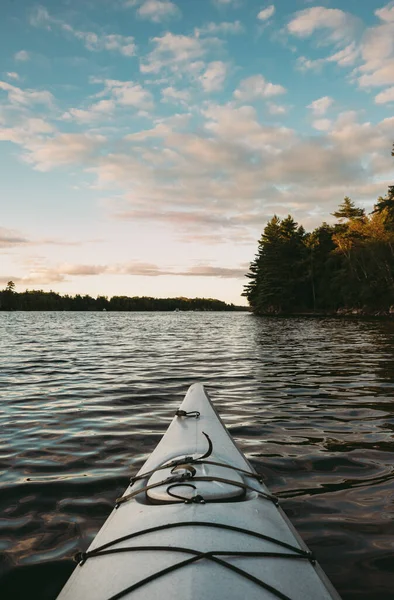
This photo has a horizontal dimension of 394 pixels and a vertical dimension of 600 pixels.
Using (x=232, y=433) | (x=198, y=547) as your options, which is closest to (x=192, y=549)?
(x=198, y=547)

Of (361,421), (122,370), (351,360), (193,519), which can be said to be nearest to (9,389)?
(122,370)

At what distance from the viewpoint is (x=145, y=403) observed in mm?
7688

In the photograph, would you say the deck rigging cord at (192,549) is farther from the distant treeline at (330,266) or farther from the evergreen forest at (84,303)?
the evergreen forest at (84,303)

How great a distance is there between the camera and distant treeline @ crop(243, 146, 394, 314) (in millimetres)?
47531

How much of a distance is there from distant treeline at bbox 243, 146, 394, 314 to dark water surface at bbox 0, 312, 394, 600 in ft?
132

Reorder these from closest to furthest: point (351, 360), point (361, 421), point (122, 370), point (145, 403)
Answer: point (361, 421)
point (145, 403)
point (122, 370)
point (351, 360)

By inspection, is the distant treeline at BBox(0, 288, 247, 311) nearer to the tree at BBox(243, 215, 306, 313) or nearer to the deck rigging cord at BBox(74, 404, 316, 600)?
the tree at BBox(243, 215, 306, 313)

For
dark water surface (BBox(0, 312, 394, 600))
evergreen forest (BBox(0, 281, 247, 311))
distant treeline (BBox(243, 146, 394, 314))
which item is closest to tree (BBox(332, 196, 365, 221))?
distant treeline (BBox(243, 146, 394, 314))

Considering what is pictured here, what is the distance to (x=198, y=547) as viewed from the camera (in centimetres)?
226

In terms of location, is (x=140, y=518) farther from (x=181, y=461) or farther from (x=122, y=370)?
(x=122, y=370)

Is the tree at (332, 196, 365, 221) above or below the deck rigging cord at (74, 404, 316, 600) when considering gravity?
above

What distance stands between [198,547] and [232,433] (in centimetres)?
366

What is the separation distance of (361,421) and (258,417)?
5.13 feet

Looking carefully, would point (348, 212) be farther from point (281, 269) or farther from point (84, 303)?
point (84, 303)
